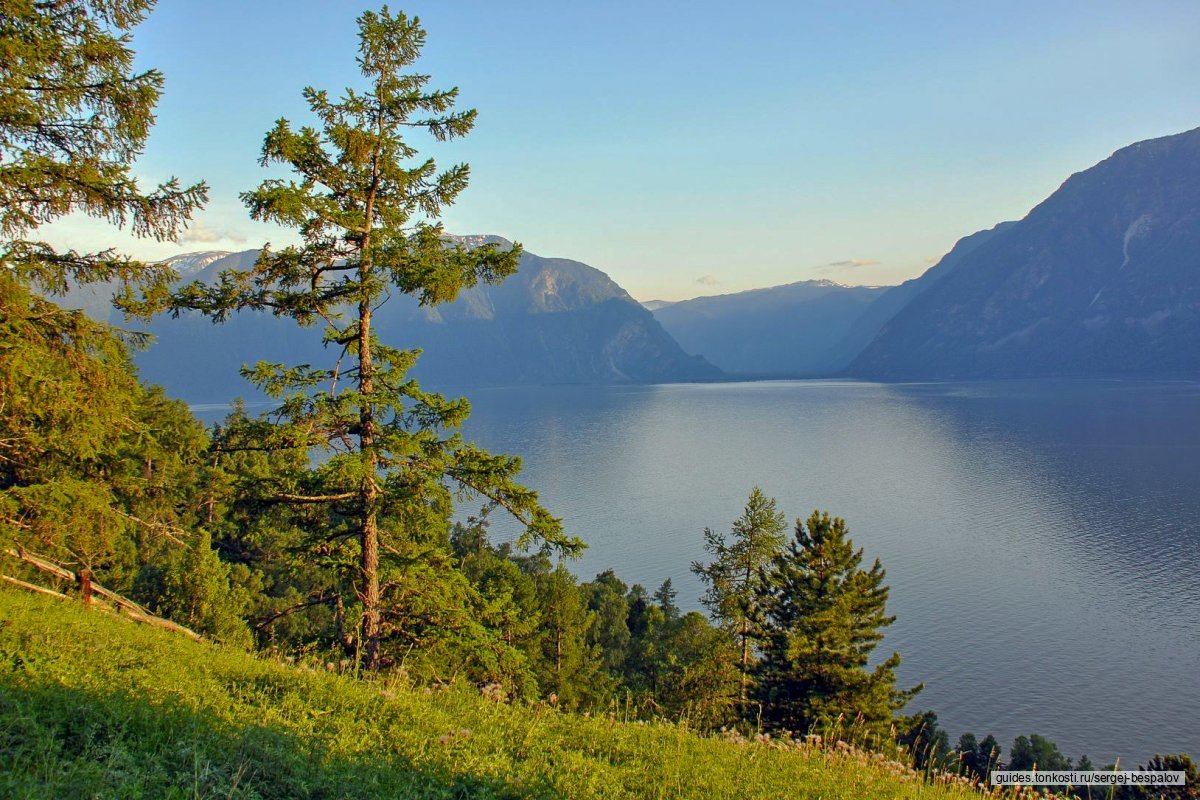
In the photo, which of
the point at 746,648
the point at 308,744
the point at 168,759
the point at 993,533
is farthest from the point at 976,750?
the point at 993,533

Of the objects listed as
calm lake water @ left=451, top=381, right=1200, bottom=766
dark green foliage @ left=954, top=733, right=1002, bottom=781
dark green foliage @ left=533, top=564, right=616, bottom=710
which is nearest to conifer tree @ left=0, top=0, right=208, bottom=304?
dark green foliage @ left=533, top=564, right=616, bottom=710

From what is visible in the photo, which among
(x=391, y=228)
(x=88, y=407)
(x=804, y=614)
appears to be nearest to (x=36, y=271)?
(x=88, y=407)

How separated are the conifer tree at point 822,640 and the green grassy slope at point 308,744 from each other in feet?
49.6

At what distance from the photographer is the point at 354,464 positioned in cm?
962

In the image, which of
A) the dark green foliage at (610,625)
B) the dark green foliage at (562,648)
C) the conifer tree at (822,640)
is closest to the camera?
the conifer tree at (822,640)

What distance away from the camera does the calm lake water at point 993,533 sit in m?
37.9

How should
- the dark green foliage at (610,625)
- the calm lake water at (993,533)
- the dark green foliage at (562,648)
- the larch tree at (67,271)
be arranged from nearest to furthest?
the larch tree at (67,271) < the dark green foliage at (562,648) < the calm lake water at (993,533) < the dark green foliage at (610,625)

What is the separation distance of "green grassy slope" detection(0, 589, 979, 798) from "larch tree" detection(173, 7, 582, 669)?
11.6 feet

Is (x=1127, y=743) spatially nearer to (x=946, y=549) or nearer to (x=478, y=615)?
(x=946, y=549)

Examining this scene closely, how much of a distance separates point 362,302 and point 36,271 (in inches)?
162

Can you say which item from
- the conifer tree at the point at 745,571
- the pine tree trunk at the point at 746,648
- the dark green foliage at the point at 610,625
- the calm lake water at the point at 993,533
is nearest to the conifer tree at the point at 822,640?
the pine tree trunk at the point at 746,648

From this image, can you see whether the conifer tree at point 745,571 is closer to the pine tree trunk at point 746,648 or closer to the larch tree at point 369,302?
the pine tree trunk at point 746,648

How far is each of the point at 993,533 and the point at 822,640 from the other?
5350cm

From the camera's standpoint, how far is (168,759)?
4539 mm
